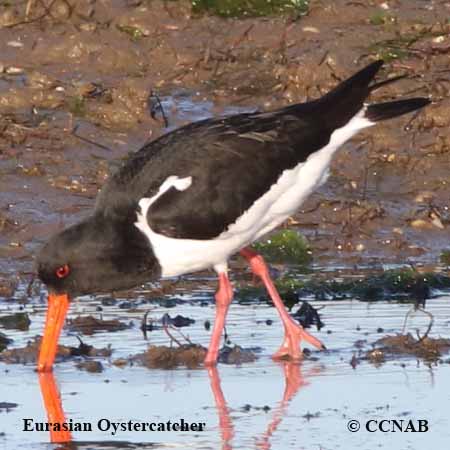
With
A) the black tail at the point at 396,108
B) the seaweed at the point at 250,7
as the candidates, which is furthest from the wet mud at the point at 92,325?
the seaweed at the point at 250,7

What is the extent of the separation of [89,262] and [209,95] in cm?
367

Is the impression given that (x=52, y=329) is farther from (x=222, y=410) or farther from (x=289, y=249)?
(x=289, y=249)

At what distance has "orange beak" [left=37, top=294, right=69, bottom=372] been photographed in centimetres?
829

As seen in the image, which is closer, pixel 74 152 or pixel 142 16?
pixel 74 152

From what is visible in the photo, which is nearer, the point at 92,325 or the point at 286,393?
the point at 286,393

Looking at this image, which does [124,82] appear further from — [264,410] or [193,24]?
[264,410]

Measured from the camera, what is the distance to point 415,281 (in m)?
9.67

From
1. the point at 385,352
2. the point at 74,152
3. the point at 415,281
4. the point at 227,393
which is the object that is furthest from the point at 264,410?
the point at 74,152

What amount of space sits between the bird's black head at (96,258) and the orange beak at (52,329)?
5 cm

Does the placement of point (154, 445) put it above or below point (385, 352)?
below

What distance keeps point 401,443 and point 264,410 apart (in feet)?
2.47

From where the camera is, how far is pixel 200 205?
848 centimetres

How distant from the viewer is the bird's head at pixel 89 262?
8312 mm

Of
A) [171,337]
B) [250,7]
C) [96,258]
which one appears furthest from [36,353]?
[250,7]
